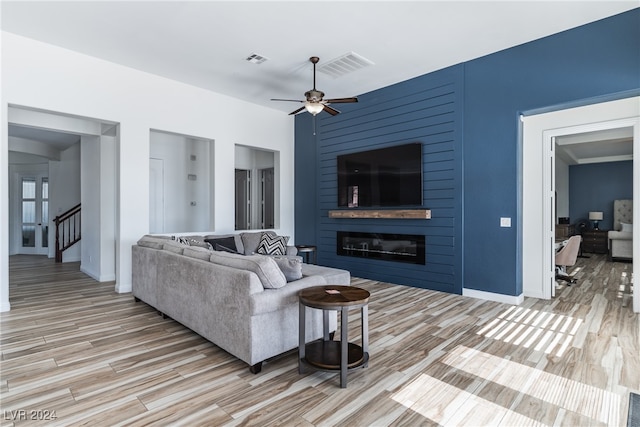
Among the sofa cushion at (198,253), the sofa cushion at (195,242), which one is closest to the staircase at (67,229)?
the sofa cushion at (195,242)

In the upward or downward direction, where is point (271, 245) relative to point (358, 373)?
upward

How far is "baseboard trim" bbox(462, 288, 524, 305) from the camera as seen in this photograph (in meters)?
4.29

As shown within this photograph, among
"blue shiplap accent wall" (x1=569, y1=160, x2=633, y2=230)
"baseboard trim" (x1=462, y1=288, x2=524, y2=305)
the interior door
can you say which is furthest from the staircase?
"blue shiplap accent wall" (x1=569, y1=160, x2=633, y2=230)

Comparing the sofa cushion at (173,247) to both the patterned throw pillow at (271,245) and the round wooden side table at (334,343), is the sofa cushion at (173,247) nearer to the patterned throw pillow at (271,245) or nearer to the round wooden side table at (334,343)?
the round wooden side table at (334,343)

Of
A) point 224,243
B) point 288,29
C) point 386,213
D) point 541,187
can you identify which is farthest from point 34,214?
point 541,187

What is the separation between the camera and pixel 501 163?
14.3ft

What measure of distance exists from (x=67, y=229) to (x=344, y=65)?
7.54 m

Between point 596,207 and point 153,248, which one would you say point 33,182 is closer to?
point 153,248

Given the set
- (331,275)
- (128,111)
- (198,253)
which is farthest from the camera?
(128,111)

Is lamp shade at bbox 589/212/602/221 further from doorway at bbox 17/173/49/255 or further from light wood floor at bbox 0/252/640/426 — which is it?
doorway at bbox 17/173/49/255

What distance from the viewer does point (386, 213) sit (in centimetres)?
542

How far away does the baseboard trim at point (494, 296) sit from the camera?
429 cm

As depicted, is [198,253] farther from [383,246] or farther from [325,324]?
[383,246]

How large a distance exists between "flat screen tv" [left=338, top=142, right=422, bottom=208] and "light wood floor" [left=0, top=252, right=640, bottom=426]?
6.23 ft
